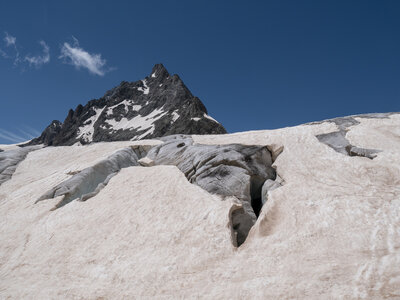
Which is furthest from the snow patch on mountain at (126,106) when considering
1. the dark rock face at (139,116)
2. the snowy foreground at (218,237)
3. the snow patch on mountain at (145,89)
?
the snowy foreground at (218,237)

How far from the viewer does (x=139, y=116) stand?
15000 cm

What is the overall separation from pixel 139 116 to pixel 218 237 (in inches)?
5832

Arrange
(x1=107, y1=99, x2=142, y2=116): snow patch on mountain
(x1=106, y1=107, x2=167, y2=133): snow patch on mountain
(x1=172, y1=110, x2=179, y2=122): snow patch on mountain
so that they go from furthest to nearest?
1. (x1=107, y1=99, x2=142, y2=116): snow patch on mountain
2. (x1=106, y1=107, x2=167, y2=133): snow patch on mountain
3. (x1=172, y1=110, x2=179, y2=122): snow patch on mountain

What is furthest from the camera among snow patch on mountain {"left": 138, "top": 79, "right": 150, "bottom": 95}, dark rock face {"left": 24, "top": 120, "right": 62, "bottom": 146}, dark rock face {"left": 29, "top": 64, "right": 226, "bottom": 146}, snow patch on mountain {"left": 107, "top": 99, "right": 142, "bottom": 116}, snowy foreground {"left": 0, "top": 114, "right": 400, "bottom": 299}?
snow patch on mountain {"left": 138, "top": 79, "right": 150, "bottom": 95}

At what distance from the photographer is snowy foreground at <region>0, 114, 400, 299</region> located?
719 centimetres

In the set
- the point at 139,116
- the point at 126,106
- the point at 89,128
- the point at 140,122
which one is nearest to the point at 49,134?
the point at 89,128

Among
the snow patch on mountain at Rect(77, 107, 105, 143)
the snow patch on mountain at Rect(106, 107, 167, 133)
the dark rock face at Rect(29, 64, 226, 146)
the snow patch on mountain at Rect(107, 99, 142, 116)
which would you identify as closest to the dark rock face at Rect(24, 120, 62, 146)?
the dark rock face at Rect(29, 64, 226, 146)

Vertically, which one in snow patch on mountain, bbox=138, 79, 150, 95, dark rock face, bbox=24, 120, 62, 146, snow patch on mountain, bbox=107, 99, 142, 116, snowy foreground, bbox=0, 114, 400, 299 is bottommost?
snowy foreground, bbox=0, 114, 400, 299

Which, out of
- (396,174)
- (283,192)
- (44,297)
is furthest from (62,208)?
(396,174)

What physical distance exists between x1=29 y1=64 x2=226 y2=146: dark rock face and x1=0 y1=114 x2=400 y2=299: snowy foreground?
80.1 meters

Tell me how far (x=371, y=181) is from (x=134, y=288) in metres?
12.4

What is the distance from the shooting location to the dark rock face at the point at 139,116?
10559cm

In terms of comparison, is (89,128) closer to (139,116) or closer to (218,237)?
(139,116)

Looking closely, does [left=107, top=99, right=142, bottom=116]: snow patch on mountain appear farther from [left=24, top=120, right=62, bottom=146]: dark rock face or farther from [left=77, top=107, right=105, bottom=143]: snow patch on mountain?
[left=24, top=120, right=62, bottom=146]: dark rock face
